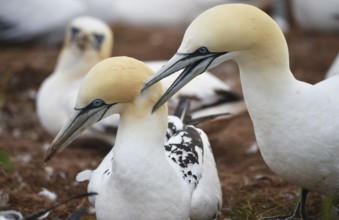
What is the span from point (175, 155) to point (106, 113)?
1.75 feet

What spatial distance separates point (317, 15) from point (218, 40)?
5.61m

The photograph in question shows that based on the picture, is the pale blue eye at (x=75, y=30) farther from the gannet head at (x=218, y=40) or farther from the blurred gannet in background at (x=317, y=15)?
the gannet head at (x=218, y=40)

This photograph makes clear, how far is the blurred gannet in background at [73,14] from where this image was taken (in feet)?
32.8

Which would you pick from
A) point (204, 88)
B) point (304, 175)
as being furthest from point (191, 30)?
point (204, 88)

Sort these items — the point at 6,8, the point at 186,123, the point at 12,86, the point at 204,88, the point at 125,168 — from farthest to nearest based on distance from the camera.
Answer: the point at 6,8
the point at 12,86
the point at 204,88
the point at 186,123
the point at 125,168

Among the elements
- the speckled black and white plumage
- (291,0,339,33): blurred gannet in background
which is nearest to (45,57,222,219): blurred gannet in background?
the speckled black and white plumage

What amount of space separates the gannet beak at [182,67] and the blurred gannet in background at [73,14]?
6.28 metres

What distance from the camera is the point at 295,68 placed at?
880cm

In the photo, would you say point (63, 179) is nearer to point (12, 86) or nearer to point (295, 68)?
point (12, 86)

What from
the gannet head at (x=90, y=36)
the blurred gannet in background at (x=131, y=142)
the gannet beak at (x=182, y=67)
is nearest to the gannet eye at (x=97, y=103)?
the blurred gannet in background at (x=131, y=142)

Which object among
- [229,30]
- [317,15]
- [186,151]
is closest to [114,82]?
[229,30]

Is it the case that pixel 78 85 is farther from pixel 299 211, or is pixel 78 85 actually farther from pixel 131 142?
pixel 131 142

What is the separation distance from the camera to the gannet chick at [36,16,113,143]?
7078mm

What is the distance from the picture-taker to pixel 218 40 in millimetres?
3924
